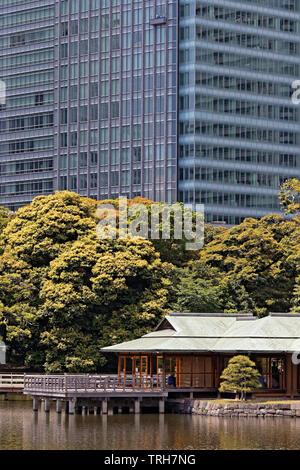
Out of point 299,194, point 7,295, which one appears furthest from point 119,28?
point 7,295

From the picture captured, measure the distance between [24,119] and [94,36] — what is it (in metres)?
17.8

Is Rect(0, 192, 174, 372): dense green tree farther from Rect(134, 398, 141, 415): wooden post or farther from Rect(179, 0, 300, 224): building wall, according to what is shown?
Rect(179, 0, 300, 224): building wall

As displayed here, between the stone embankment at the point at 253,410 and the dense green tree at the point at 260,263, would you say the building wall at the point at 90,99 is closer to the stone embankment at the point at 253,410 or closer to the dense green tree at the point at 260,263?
the dense green tree at the point at 260,263

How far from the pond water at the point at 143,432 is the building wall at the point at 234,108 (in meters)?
85.3

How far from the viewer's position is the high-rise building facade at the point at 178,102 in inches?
5581

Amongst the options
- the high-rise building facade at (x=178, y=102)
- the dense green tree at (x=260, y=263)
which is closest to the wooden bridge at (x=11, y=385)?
the dense green tree at (x=260, y=263)

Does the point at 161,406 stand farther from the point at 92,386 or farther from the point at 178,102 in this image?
the point at 178,102

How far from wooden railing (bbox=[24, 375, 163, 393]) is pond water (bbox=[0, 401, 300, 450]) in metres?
1.61

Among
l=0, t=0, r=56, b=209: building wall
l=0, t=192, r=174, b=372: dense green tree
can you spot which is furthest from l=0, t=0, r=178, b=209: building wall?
l=0, t=192, r=174, b=372: dense green tree

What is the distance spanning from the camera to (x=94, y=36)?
149m

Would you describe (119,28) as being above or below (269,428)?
above

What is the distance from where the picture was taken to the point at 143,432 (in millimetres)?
48406

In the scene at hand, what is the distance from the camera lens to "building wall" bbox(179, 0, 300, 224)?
463 ft
